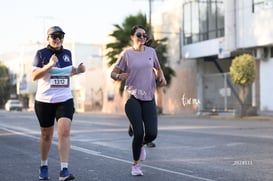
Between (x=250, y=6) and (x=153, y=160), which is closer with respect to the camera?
(x=153, y=160)

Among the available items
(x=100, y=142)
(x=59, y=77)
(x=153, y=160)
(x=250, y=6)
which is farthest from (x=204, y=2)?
(x=59, y=77)

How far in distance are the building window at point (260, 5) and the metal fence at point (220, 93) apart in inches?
218

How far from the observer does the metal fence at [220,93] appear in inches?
1443

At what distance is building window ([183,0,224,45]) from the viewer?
125 ft

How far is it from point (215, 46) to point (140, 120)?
31.8 metres

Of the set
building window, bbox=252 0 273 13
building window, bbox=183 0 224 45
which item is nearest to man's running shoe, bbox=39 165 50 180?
building window, bbox=252 0 273 13

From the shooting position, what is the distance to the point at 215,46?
3828 centimetres

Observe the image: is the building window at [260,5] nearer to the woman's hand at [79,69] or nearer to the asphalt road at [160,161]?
the asphalt road at [160,161]

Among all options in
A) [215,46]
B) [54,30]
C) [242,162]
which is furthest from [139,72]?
[215,46]

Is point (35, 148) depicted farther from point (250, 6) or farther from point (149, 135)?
point (250, 6)

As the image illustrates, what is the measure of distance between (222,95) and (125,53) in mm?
31575

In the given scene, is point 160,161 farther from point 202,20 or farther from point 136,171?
point 202,20

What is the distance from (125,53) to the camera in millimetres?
7316

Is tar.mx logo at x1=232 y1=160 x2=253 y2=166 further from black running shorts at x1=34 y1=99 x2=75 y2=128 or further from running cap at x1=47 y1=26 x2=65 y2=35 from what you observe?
running cap at x1=47 y1=26 x2=65 y2=35
